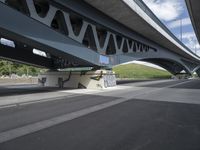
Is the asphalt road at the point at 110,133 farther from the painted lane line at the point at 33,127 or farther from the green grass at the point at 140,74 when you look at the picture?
the green grass at the point at 140,74

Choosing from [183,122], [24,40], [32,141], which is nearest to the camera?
[32,141]

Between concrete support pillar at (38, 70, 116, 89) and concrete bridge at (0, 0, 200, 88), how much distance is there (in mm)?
999

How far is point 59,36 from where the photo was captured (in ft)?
53.5

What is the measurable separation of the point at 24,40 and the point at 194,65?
86816mm

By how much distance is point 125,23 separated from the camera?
25156mm

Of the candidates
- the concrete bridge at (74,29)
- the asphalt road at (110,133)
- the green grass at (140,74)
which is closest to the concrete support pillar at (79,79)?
the concrete bridge at (74,29)

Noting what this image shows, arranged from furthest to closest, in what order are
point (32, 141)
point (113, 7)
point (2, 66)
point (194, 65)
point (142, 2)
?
point (194, 65), point (2, 66), point (142, 2), point (113, 7), point (32, 141)

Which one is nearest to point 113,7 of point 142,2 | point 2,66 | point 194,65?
point 142,2

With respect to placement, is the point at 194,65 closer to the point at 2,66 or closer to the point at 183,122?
the point at 2,66

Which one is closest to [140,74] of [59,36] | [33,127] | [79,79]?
[79,79]

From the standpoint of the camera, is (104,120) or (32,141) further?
(104,120)

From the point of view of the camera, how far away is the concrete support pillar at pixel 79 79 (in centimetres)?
2417

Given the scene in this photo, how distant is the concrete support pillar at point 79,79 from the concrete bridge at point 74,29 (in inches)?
39.3

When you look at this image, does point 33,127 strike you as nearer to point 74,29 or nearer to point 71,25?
point 71,25
